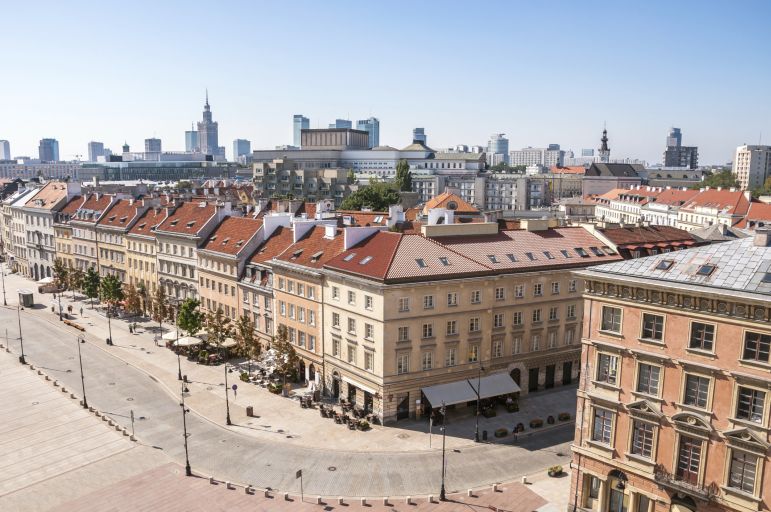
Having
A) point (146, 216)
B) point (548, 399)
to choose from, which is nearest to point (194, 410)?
point (548, 399)

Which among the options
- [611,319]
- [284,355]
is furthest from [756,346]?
[284,355]

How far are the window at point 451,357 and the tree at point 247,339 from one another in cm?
2466

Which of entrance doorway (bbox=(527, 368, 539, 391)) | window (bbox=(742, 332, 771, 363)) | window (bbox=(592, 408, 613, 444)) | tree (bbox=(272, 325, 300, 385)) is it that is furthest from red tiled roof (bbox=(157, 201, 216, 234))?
window (bbox=(742, 332, 771, 363))

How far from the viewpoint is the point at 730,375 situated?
36281 mm

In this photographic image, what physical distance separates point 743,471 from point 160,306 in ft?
260

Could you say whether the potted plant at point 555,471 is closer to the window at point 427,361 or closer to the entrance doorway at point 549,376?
the window at point 427,361

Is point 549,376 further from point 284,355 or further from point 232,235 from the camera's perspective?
point 232,235

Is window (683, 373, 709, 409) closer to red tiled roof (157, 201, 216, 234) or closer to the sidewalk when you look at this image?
the sidewalk

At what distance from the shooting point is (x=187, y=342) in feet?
252

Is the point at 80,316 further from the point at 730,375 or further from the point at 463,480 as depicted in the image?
the point at 730,375

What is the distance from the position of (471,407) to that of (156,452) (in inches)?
1133

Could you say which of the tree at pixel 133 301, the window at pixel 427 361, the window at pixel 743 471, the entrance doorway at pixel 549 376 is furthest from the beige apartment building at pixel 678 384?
the tree at pixel 133 301

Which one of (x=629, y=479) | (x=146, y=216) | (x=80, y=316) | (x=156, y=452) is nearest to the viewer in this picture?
(x=629, y=479)

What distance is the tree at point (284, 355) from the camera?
67.6 metres
